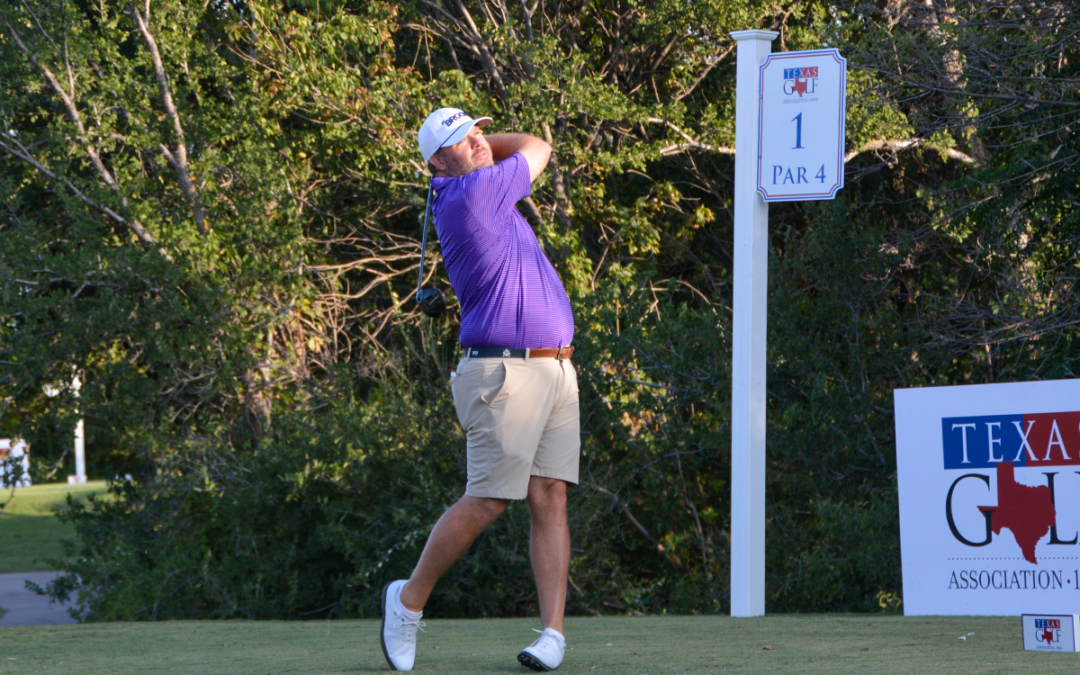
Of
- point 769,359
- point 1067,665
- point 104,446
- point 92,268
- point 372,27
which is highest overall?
point 372,27

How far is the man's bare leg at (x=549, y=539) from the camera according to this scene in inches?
144

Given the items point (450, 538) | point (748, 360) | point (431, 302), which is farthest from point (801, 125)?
point (450, 538)

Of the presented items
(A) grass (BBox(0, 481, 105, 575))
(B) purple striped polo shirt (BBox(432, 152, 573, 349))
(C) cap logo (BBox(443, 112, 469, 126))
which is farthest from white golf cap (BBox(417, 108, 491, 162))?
(A) grass (BBox(0, 481, 105, 575))

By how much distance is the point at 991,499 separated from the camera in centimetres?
471

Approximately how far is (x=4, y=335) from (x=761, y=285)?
6.85 m

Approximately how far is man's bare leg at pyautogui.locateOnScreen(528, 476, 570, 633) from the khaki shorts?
0.26ft

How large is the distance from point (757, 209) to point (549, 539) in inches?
103

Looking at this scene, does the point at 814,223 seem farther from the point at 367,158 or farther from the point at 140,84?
the point at 140,84

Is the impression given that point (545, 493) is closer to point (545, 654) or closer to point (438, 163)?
point (545, 654)

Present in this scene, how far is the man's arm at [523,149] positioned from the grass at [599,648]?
1612 millimetres

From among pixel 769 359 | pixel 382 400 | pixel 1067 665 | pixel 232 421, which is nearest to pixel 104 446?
pixel 232 421

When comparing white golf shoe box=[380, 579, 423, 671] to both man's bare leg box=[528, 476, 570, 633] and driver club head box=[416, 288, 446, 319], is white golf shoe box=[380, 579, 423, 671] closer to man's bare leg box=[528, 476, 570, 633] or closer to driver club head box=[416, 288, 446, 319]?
man's bare leg box=[528, 476, 570, 633]

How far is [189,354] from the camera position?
984cm

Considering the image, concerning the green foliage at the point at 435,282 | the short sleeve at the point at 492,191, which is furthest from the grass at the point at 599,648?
the green foliage at the point at 435,282
